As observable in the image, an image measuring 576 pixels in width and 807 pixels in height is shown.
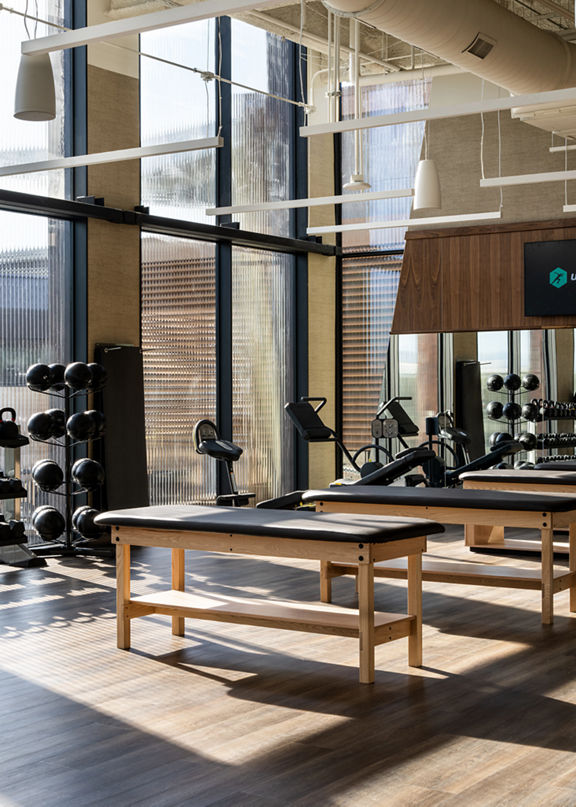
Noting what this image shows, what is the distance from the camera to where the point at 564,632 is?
5.08 meters

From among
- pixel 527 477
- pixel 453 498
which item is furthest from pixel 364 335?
pixel 453 498

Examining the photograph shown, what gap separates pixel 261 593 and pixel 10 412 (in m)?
2.62

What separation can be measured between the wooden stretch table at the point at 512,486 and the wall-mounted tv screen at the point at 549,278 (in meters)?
2.97

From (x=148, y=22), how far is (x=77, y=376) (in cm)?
314

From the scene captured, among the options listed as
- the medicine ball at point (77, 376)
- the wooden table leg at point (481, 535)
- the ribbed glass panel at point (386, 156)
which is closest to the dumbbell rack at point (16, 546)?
the medicine ball at point (77, 376)

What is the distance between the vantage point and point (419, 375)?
10.9 metres

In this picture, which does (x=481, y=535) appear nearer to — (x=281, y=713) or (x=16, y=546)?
(x=16, y=546)

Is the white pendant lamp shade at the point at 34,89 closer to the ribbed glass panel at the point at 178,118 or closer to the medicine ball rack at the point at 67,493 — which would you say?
the medicine ball rack at the point at 67,493

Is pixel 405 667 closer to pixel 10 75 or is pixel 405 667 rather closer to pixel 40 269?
pixel 40 269

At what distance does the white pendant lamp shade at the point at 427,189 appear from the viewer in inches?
293

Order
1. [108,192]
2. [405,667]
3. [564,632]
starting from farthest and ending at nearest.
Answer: [108,192]
[564,632]
[405,667]

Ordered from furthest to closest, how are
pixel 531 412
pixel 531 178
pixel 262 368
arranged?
pixel 262 368 < pixel 531 412 < pixel 531 178

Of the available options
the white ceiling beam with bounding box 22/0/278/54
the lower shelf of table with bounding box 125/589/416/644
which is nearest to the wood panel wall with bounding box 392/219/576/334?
the white ceiling beam with bounding box 22/0/278/54

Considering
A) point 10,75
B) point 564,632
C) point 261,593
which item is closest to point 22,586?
point 261,593
